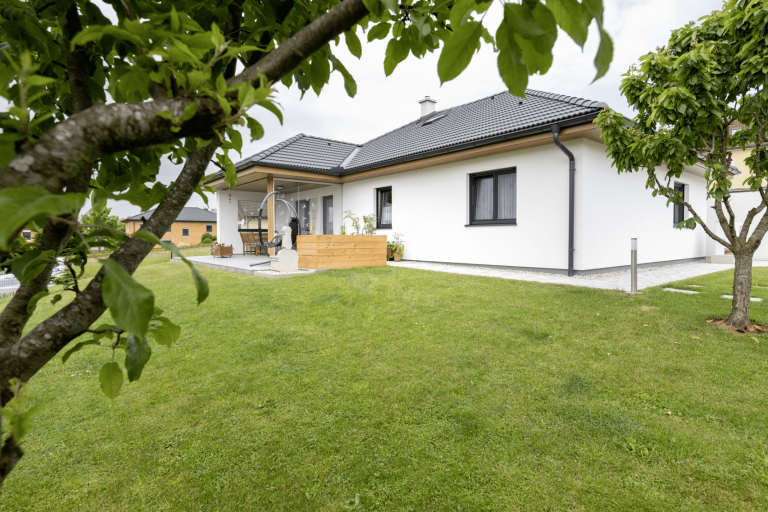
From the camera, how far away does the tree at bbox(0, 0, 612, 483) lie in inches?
19.1

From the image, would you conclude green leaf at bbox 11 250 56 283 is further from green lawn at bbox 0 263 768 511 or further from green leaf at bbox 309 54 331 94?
green lawn at bbox 0 263 768 511

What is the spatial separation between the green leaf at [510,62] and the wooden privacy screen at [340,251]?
322 inches

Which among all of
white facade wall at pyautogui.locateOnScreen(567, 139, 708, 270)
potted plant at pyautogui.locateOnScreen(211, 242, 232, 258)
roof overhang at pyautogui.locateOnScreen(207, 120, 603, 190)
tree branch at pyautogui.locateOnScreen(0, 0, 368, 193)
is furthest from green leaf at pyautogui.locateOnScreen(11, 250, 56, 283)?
potted plant at pyautogui.locateOnScreen(211, 242, 232, 258)

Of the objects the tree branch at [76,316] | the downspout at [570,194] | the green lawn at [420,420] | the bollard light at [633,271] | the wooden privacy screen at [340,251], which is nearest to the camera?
the tree branch at [76,316]

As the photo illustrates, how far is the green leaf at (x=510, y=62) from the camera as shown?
0.61 m

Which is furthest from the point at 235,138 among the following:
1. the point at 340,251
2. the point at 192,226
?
the point at 192,226

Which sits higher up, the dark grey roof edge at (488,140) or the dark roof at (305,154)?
the dark roof at (305,154)

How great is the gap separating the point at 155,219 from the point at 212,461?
71.8 inches

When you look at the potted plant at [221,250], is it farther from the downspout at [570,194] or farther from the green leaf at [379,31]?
the green leaf at [379,31]

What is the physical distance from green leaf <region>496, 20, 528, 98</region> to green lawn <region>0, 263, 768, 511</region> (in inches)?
73.4

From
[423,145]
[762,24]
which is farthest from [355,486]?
[423,145]

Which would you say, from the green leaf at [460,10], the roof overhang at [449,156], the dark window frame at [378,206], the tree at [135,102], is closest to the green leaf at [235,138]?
the tree at [135,102]

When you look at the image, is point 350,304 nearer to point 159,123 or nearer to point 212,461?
point 212,461

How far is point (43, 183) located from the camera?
19.0 inches
